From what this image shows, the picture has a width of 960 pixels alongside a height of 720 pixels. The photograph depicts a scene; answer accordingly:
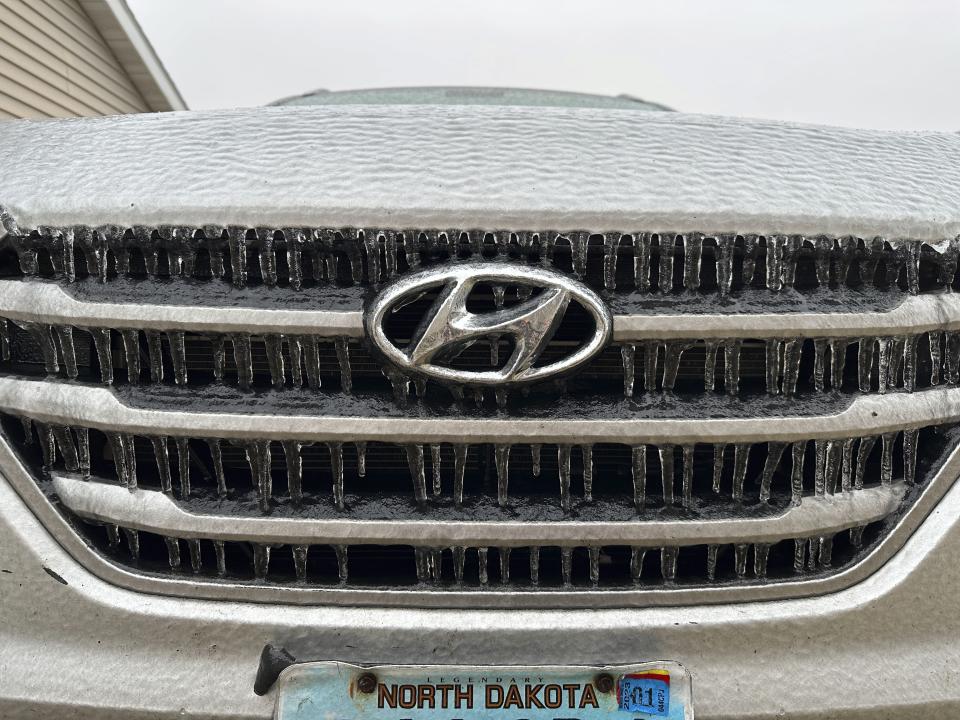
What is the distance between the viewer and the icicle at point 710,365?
1260 mm

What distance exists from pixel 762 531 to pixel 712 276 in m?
0.45

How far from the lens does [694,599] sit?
4.25 feet

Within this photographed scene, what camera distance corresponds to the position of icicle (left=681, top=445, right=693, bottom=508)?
1273 mm

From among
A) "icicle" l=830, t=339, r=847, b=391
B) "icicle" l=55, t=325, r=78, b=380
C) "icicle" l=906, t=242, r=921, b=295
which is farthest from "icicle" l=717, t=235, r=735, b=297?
"icicle" l=55, t=325, r=78, b=380

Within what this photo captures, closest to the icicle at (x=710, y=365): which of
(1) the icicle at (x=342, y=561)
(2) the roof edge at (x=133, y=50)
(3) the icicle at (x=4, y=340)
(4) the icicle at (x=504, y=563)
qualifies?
(4) the icicle at (x=504, y=563)

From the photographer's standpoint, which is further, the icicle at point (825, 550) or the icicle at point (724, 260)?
the icicle at point (825, 550)

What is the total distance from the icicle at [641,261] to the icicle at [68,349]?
96cm

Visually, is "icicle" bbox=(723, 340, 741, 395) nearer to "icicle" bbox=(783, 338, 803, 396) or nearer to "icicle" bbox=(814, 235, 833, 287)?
"icicle" bbox=(783, 338, 803, 396)

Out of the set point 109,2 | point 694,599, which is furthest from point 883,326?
point 109,2

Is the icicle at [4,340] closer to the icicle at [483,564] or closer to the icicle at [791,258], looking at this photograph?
the icicle at [483,564]

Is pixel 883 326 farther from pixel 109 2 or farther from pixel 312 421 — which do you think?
pixel 109 2

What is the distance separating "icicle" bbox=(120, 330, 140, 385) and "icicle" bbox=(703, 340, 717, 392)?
97 cm

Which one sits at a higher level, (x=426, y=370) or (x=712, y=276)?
(x=712, y=276)

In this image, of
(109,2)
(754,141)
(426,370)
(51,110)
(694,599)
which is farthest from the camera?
(109,2)
